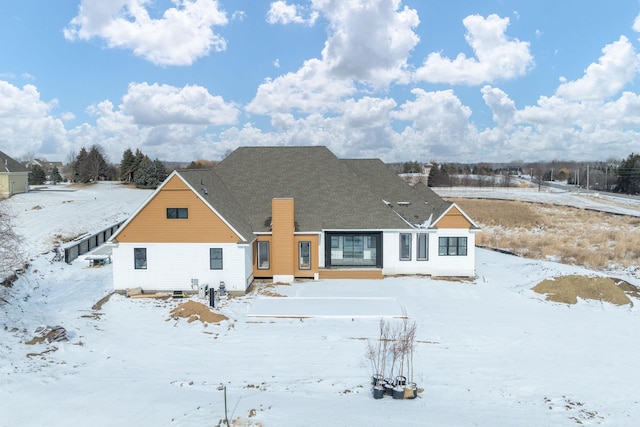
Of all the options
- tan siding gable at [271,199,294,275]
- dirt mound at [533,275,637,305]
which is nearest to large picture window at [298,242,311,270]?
tan siding gable at [271,199,294,275]

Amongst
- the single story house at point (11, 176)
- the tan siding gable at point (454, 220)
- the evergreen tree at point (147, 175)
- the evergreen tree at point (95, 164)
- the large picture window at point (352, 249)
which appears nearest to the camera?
the tan siding gable at point (454, 220)

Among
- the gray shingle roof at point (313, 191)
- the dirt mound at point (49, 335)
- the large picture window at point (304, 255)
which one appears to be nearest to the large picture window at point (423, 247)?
the gray shingle roof at point (313, 191)

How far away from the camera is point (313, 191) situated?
2766 cm

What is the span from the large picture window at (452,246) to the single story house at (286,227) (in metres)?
0.06

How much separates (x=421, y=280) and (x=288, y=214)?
26.0ft

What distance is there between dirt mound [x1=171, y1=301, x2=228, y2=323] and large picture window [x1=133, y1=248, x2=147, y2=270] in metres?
4.45

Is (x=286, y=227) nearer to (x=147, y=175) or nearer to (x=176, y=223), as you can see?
(x=176, y=223)

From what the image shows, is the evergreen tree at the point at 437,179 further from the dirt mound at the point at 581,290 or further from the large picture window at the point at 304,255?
the large picture window at the point at 304,255

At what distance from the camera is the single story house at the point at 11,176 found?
183 ft

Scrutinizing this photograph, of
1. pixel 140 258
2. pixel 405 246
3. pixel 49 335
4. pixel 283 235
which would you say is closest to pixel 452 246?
pixel 405 246

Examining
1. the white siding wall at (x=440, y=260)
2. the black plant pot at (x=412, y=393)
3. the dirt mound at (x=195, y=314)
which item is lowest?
the black plant pot at (x=412, y=393)

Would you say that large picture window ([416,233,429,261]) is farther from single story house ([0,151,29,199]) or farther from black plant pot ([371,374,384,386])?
single story house ([0,151,29,199])

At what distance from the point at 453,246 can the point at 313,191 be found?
8575mm

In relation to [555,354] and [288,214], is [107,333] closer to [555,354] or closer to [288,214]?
[288,214]
